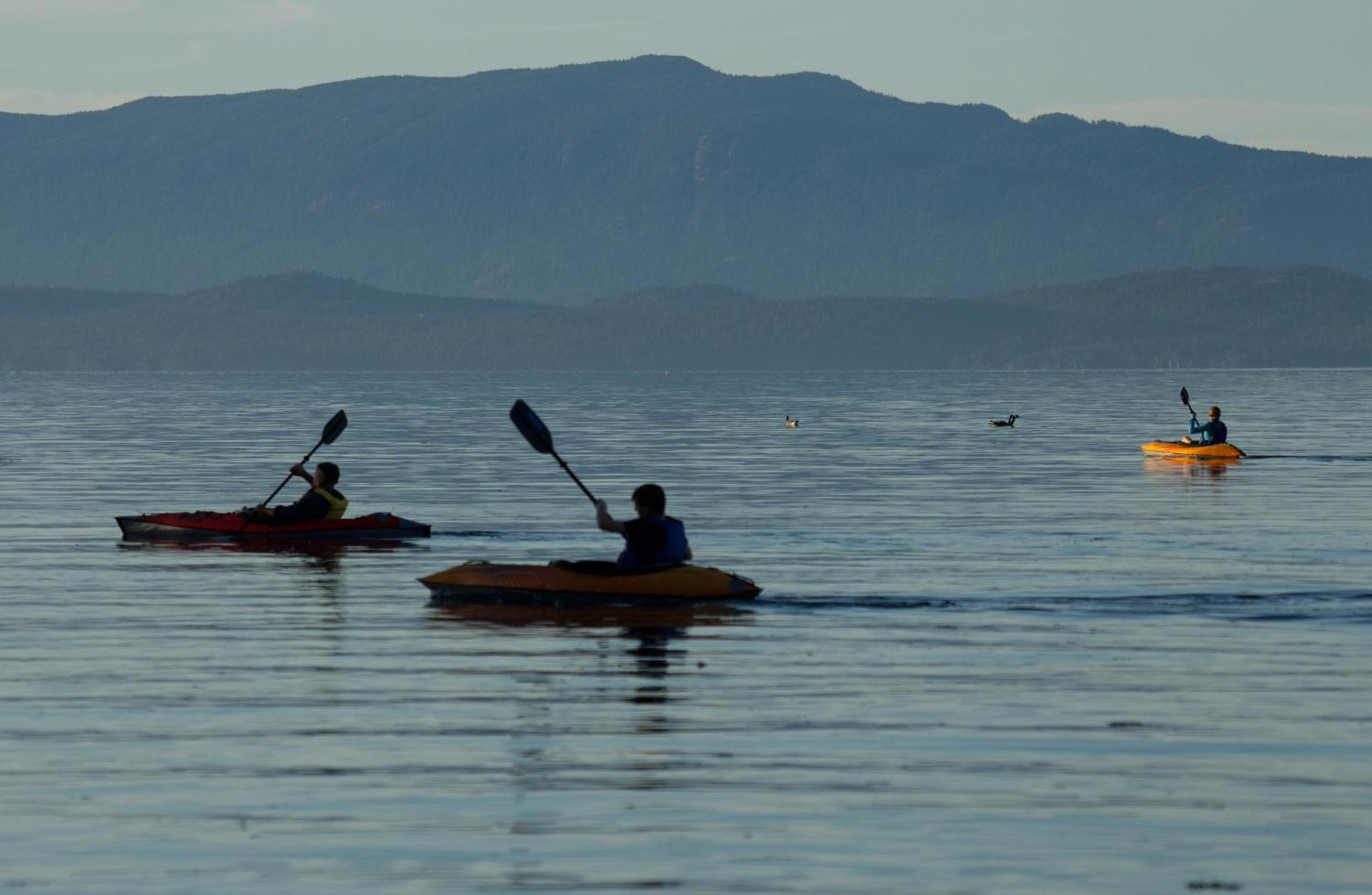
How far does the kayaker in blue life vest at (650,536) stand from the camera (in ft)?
79.1

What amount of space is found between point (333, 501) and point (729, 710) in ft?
50.7

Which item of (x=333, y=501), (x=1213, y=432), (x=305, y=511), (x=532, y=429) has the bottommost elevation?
(x=305, y=511)

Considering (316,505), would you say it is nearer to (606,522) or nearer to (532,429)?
(532,429)

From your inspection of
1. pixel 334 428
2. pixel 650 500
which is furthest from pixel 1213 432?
pixel 650 500

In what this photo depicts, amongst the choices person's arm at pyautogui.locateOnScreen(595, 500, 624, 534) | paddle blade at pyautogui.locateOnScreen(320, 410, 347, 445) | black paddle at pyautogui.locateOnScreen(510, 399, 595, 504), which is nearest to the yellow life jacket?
paddle blade at pyautogui.locateOnScreen(320, 410, 347, 445)

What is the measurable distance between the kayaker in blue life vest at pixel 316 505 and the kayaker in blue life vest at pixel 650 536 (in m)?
8.73

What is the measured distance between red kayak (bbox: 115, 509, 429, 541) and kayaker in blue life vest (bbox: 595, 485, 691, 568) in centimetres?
910

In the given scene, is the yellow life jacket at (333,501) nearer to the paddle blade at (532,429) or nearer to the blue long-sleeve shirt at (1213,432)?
the paddle blade at (532,429)

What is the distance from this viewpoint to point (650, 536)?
24.5 metres

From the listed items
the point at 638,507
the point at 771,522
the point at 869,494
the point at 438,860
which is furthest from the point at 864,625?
the point at 869,494

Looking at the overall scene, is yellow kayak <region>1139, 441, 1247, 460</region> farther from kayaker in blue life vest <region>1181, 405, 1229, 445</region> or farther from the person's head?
the person's head

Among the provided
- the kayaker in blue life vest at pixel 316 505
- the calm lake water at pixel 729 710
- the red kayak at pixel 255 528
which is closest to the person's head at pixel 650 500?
the calm lake water at pixel 729 710

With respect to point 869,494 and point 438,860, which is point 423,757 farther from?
point 869,494

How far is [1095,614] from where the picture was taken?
25.0 meters
